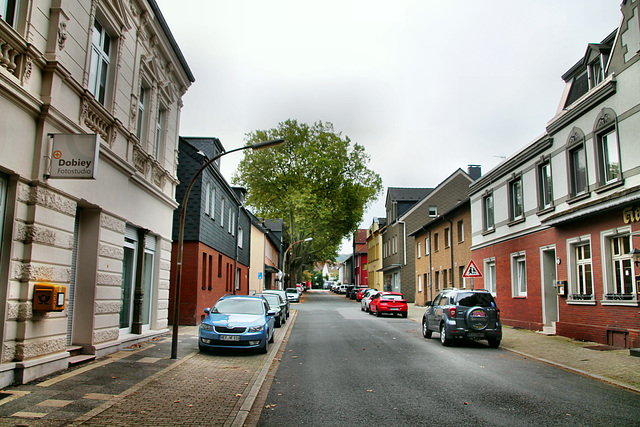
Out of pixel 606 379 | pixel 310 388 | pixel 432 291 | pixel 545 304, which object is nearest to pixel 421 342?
pixel 545 304

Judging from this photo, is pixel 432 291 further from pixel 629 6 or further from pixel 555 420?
Result: pixel 555 420

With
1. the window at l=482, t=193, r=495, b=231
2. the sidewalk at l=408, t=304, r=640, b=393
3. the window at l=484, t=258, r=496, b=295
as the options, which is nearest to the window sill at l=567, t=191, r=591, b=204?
the sidewalk at l=408, t=304, r=640, b=393

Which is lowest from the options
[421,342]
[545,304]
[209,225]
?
[421,342]

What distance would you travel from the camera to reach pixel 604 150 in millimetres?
14742

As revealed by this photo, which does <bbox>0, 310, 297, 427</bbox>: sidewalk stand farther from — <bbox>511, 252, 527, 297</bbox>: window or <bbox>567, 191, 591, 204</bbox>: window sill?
<bbox>511, 252, 527, 297</bbox>: window

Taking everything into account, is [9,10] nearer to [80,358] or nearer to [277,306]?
[80,358]

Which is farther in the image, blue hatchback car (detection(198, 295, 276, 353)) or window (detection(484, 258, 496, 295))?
window (detection(484, 258, 496, 295))

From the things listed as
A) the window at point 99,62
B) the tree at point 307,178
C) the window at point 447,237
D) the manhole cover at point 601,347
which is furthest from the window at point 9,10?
the tree at point 307,178

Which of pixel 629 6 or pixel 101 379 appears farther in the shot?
pixel 629 6

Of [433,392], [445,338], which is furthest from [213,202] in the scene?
[433,392]

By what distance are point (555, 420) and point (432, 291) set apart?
30528 millimetres

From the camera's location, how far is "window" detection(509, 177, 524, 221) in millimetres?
20766

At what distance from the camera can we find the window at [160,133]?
15.8 metres

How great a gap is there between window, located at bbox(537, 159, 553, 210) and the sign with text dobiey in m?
15.3
